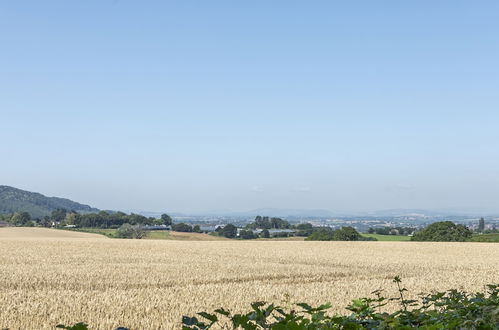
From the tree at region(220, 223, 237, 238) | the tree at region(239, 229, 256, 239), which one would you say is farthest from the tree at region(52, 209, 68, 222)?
the tree at region(239, 229, 256, 239)

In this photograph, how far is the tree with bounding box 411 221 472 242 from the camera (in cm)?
7888

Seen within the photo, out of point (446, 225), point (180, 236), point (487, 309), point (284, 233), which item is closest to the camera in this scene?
point (487, 309)

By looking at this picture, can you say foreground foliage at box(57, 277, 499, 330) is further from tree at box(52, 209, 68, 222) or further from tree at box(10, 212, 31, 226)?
tree at box(52, 209, 68, 222)

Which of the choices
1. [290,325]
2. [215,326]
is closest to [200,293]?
[215,326]

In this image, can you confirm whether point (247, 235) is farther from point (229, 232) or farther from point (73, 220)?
point (73, 220)

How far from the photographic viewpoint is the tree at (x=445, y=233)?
78875 mm

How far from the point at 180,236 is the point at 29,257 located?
55.0 metres

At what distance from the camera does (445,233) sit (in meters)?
79.9

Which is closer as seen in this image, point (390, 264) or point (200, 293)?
point (200, 293)

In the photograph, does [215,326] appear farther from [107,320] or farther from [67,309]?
[67,309]

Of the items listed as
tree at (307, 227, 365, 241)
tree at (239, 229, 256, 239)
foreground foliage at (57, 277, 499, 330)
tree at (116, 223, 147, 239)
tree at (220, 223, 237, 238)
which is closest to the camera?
foreground foliage at (57, 277, 499, 330)

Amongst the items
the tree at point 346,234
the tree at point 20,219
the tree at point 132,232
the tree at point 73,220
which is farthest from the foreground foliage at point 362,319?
the tree at point 20,219

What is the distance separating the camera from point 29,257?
109ft

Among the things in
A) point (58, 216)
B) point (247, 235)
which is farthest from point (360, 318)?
point (58, 216)
